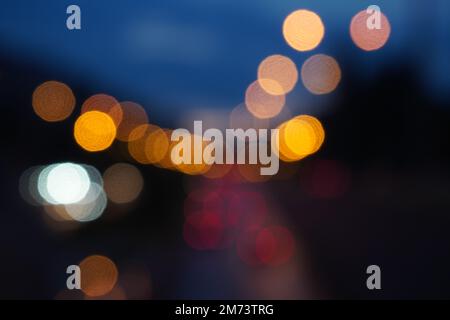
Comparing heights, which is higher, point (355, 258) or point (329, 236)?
point (329, 236)

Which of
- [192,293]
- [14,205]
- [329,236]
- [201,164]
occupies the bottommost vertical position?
[192,293]

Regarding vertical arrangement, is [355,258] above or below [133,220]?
below

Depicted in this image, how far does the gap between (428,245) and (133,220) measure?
3.87m

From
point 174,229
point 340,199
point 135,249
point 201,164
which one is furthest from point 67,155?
point 340,199

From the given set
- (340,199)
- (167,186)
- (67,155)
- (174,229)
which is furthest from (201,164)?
(340,199)

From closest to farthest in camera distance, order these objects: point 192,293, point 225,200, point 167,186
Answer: point 192,293, point 167,186, point 225,200

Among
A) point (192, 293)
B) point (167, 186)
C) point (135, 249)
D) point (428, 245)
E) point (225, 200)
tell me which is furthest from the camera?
point (225, 200)

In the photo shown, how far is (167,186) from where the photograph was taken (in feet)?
31.8

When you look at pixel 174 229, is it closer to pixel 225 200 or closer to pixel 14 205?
pixel 225 200

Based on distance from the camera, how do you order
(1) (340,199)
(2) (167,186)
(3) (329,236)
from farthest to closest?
(1) (340,199), (2) (167,186), (3) (329,236)

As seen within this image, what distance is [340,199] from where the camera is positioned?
14094mm

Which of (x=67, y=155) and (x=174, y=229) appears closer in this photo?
(x=67, y=155)

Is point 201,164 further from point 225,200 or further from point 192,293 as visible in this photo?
point 225,200

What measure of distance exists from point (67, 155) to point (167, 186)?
6316 mm
